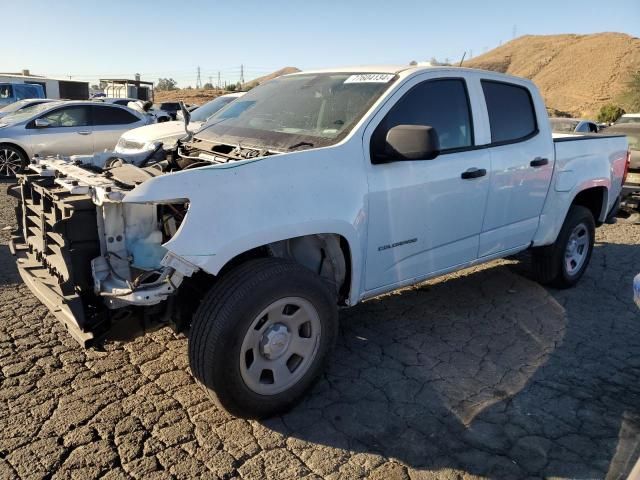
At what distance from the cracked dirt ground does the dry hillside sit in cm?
4785

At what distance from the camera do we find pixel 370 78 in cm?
390

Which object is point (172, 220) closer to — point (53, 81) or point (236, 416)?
point (236, 416)

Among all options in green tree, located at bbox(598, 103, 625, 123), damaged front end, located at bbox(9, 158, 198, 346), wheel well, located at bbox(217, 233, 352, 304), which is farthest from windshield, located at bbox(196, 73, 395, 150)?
green tree, located at bbox(598, 103, 625, 123)

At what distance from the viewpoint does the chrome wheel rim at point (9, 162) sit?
11219 millimetres

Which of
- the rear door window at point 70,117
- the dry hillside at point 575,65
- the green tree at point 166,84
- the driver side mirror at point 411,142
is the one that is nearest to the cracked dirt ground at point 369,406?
the driver side mirror at point 411,142

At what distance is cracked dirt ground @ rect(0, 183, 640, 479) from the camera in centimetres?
285

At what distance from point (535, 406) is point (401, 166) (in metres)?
1.73

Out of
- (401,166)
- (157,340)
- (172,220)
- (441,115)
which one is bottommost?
(157,340)

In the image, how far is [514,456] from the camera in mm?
2959

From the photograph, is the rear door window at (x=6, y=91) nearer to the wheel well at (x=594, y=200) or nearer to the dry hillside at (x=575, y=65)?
the wheel well at (x=594, y=200)

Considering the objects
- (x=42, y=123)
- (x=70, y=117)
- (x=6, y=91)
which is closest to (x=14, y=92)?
(x=6, y=91)

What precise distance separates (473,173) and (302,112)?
4.34ft

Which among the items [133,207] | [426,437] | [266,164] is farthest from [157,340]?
[426,437]

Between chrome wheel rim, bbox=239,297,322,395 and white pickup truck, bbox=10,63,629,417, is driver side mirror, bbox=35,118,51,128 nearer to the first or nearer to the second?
white pickup truck, bbox=10,63,629,417
